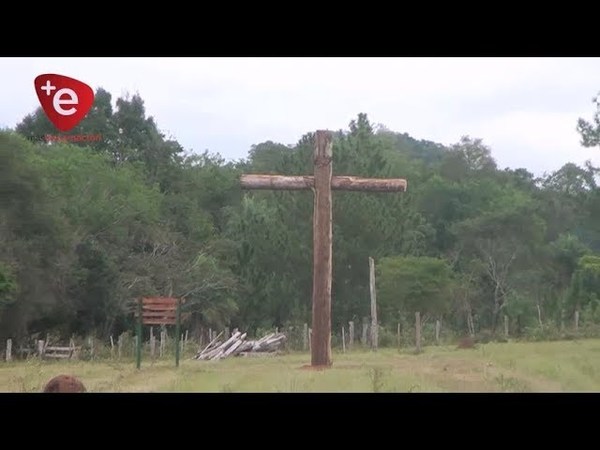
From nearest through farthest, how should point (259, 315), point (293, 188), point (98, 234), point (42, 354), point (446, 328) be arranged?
point (42, 354), point (293, 188), point (98, 234), point (446, 328), point (259, 315)

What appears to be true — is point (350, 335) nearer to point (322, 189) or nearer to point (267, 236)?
point (267, 236)

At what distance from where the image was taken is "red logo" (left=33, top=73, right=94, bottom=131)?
5.99m

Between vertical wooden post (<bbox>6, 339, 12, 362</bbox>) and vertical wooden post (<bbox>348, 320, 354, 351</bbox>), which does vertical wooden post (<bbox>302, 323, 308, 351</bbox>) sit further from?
vertical wooden post (<bbox>6, 339, 12, 362</bbox>)

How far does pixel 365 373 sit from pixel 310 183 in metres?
2.34

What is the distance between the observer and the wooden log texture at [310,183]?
8547mm

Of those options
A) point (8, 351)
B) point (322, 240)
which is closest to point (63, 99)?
point (8, 351)

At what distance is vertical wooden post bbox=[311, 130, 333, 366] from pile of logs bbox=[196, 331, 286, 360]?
2.86 ft

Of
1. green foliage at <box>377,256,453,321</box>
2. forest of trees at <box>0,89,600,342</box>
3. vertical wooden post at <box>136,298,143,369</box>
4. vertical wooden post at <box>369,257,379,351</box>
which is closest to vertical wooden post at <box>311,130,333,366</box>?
forest of trees at <box>0,89,600,342</box>

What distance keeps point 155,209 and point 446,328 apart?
315 centimetres
